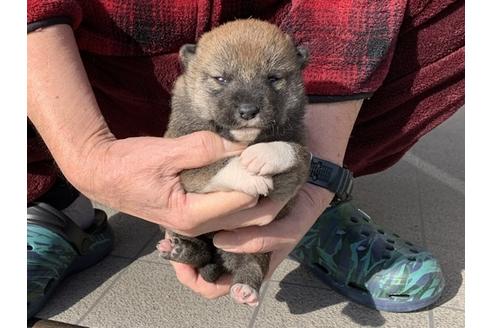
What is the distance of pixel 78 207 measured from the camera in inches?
114

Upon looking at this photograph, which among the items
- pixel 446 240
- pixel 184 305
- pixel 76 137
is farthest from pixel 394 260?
pixel 76 137

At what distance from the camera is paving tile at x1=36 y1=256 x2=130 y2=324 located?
7.92 ft

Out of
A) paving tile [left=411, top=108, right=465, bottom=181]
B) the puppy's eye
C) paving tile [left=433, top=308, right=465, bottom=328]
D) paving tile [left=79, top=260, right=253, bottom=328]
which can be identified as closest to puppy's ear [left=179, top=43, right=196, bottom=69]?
the puppy's eye

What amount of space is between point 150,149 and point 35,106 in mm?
428

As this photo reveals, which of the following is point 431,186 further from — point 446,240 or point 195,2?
point 195,2

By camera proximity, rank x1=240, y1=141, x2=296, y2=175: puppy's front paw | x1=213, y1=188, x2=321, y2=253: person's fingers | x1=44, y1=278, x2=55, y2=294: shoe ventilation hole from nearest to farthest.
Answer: x1=240, y1=141, x2=296, y2=175: puppy's front paw
x1=213, y1=188, x2=321, y2=253: person's fingers
x1=44, y1=278, x2=55, y2=294: shoe ventilation hole

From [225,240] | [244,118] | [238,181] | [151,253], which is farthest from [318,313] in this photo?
[244,118]

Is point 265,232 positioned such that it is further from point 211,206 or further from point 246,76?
point 246,76

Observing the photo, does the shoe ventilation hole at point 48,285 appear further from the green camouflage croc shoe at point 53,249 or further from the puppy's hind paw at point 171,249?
the puppy's hind paw at point 171,249

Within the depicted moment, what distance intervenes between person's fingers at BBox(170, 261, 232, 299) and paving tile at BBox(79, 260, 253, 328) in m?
0.27

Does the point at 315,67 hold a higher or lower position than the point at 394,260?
higher

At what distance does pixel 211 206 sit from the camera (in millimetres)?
1741

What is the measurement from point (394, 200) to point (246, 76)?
2028 mm

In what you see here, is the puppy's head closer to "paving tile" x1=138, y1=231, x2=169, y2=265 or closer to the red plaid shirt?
the red plaid shirt
